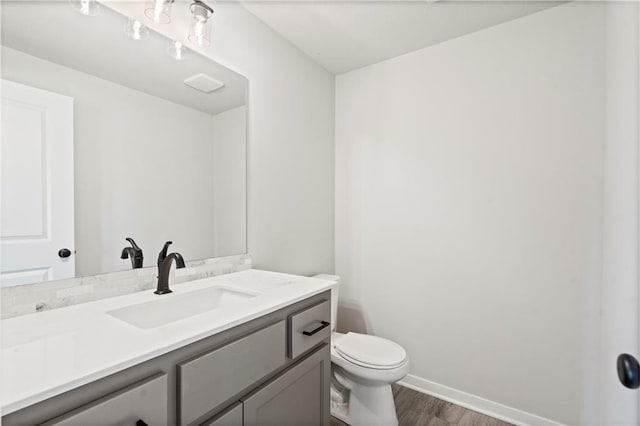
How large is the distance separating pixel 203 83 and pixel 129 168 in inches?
23.3

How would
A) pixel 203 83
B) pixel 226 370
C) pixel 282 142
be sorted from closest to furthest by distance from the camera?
pixel 226 370 < pixel 203 83 < pixel 282 142

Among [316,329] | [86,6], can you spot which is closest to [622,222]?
[316,329]

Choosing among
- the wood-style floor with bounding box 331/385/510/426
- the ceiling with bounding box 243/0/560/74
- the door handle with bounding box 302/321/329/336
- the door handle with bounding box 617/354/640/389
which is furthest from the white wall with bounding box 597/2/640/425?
the wood-style floor with bounding box 331/385/510/426

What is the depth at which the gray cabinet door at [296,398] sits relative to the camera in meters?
0.97

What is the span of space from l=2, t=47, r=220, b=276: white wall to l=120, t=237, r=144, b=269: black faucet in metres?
0.02

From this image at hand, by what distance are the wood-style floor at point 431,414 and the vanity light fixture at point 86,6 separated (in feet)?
7.55

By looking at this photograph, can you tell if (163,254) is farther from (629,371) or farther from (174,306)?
(629,371)

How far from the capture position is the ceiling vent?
1.48 metres

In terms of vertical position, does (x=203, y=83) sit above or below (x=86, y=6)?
below

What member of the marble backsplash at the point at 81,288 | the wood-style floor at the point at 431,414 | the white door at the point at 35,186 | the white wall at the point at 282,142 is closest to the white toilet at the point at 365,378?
the wood-style floor at the point at 431,414

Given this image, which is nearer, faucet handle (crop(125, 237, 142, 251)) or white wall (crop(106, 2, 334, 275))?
faucet handle (crop(125, 237, 142, 251))

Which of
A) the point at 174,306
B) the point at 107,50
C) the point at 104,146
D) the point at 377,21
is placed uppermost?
the point at 377,21

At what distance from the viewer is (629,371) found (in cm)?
56

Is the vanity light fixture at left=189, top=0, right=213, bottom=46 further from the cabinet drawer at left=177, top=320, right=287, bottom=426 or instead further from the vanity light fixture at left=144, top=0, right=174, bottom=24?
the cabinet drawer at left=177, top=320, right=287, bottom=426
